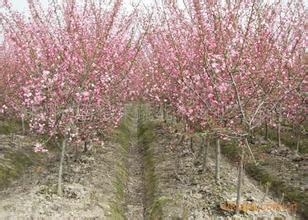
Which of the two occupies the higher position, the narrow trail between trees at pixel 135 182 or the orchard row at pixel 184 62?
the orchard row at pixel 184 62

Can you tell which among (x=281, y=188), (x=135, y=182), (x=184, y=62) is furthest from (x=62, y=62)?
(x=281, y=188)

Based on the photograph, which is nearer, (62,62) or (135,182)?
(62,62)

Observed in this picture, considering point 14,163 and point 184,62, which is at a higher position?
point 184,62

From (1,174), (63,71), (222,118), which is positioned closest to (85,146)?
(1,174)

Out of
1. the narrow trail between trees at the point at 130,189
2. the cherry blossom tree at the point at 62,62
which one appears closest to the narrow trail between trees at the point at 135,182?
the narrow trail between trees at the point at 130,189

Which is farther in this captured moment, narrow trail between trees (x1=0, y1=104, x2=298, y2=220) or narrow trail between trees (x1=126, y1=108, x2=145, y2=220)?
narrow trail between trees (x1=126, y1=108, x2=145, y2=220)

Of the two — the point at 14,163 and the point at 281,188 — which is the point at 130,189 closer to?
the point at 14,163

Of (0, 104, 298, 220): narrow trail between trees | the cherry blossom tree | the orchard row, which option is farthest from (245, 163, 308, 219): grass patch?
the cherry blossom tree

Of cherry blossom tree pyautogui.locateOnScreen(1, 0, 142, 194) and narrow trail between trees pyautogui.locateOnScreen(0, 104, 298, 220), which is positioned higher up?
cherry blossom tree pyautogui.locateOnScreen(1, 0, 142, 194)

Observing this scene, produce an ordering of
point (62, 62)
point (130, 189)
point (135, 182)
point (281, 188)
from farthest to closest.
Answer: point (135, 182)
point (130, 189)
point (281, 188)
point (62, 62)

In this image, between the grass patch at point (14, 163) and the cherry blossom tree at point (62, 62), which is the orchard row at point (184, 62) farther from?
the grass patch at point (14, 163)

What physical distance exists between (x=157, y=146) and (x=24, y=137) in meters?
8.72

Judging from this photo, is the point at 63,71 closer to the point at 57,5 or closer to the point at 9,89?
the point at 57,5

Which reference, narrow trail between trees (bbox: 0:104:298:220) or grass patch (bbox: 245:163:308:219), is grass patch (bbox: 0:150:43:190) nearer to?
narrow trail between trees (bbox: 0:104:298:220)
